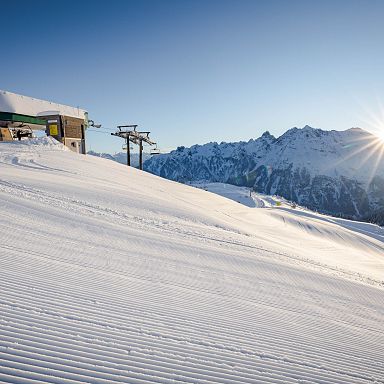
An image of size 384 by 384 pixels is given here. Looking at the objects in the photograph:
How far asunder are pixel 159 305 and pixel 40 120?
104 feet

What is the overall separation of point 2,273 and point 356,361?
795 centimetres

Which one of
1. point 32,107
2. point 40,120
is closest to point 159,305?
point 40,120

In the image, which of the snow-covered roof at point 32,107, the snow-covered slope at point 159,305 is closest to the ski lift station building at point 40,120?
the snow-covered roof at point 32,107

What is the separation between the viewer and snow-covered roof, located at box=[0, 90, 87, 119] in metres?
28.2

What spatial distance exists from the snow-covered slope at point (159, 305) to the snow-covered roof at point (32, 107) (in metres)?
20.4

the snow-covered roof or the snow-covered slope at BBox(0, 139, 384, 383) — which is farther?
the snow-covered roof

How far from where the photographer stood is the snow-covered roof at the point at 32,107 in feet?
92.5

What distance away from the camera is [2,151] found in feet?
69.4

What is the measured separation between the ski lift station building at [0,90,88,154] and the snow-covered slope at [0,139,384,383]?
19396 millimetres

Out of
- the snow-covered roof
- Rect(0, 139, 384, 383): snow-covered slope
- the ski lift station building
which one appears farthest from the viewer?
the snow-covered roof

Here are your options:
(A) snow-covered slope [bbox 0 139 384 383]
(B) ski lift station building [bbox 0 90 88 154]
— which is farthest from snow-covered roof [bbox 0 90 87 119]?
(A) snow-covered slope [bbox 0 139 384 383]

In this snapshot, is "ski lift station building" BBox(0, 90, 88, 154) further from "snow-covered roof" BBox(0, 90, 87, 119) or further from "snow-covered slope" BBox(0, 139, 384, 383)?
"snow-covered slope" BBox(0, 139, 384, 383)

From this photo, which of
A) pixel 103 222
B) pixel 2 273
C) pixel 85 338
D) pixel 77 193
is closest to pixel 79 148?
pixel 77 193

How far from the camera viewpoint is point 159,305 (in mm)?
6035
